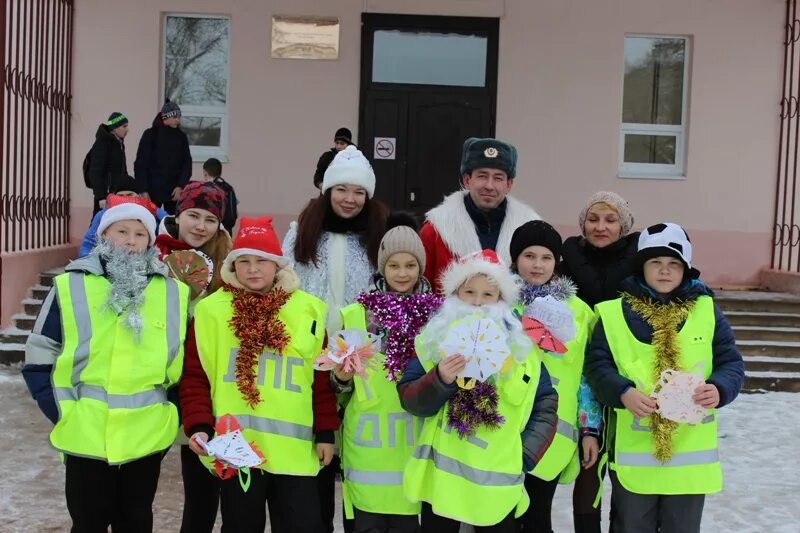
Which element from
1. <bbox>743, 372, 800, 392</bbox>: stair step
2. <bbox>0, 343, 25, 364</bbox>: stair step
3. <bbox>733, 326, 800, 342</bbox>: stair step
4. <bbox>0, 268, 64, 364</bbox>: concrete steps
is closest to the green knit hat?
<bbox>743, 372, 800, 392</bbox>: stair step

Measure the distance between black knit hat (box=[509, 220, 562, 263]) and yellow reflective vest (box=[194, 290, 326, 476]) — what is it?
93 cm

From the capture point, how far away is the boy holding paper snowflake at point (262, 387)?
300 cm

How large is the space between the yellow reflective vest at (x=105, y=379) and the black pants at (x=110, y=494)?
0.29 feet

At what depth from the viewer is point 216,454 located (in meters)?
2.86

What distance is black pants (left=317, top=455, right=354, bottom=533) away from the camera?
3330 millimetres

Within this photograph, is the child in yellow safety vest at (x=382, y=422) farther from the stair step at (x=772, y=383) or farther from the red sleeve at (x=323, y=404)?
the stair step at (x=772, y=383)

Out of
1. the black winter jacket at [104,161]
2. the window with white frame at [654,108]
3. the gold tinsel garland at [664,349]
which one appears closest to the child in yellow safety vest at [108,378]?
the gold tinsel garland at [664,349]

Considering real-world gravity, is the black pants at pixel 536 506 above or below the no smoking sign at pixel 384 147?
below

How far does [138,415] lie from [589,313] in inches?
70.5

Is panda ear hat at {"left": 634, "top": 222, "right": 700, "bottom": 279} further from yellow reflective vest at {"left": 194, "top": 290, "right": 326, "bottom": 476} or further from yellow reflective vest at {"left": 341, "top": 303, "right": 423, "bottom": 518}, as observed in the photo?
yellow reflective vest at {"left": 194, "top": 290, "right": 326, "bottom": 476}

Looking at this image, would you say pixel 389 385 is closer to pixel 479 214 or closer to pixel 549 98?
pixel 479 214

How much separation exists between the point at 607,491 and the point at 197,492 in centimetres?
263

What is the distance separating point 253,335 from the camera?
9.88 ft

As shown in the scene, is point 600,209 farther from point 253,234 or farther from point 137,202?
point 137,202
